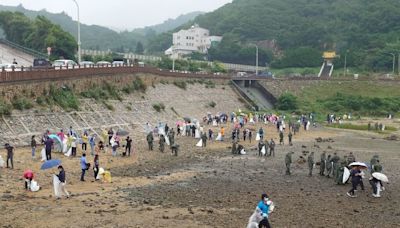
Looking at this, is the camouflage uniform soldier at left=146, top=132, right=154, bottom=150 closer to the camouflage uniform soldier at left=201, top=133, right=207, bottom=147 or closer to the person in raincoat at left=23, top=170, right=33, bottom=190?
the camouflage uniform soldier at left=201, top=133, right=207, bottom=147

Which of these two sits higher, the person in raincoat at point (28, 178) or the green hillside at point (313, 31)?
the green hillside at point (313, 31)

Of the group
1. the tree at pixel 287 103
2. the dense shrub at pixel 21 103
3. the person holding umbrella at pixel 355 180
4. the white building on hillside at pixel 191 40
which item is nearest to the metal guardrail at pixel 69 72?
the dense shrub at pixel 21 103

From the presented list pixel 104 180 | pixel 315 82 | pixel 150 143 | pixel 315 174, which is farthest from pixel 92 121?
pixel 315 82

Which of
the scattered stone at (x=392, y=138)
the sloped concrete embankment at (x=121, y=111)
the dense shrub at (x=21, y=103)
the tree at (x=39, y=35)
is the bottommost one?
the scattered stone at (x=392, y=138)

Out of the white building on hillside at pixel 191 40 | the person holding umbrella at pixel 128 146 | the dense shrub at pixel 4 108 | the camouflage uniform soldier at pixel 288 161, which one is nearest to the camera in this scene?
the camouflage uniform soldier at pixel 288 161

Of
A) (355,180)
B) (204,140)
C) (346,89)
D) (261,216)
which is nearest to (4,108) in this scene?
(204,140)

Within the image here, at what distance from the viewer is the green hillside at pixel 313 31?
12300cm

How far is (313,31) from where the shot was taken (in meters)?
153

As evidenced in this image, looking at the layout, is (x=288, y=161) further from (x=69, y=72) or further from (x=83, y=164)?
(x=69, y=72)

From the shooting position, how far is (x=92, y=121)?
38.4m

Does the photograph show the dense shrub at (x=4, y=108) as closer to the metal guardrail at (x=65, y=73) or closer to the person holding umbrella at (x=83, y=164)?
the metal guardrail at (x=65, y=73)

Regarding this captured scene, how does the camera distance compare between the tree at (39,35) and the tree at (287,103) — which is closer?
the tree at (39,35)

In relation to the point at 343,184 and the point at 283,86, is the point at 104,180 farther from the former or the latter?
the point at 283,86

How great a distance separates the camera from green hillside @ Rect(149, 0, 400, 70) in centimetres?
12300
